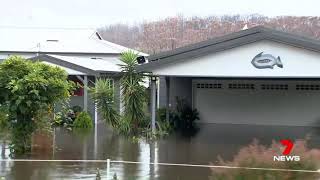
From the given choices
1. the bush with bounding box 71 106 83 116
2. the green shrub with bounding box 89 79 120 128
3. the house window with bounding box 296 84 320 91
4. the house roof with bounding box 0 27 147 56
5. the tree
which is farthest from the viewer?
the house roof with bounding box 0 27 147 56

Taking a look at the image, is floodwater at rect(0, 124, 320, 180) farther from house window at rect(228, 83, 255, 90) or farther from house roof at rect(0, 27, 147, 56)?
house roof at rect(0, 27, 147, 56)

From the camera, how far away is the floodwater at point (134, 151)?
41.8 feet

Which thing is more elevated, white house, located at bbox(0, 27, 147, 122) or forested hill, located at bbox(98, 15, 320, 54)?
forested hill, located at bbox(98, 15, 320, 54)

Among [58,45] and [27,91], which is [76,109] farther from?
[58,45]

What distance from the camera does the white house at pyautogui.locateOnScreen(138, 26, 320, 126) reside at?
18.7 metres

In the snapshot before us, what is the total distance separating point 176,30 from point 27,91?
7433 cm

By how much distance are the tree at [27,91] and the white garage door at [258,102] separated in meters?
11.8

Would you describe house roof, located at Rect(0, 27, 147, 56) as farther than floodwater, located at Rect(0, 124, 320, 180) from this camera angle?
Yes

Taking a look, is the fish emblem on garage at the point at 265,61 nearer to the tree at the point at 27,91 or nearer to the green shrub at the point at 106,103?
the green shrub at the point at 106,103

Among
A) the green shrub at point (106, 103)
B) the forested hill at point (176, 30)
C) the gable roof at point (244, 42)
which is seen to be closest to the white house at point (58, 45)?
the green shrub at point (106, 103)

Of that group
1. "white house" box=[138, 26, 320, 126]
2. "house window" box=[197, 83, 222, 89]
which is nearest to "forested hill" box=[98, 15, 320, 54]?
"house window" box=[197, 83, 222, 89]

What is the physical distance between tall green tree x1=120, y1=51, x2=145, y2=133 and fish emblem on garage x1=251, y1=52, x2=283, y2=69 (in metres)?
4.05

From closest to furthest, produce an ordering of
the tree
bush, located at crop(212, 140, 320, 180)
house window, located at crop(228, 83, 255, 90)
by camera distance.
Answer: bush, located at crop(212, 140, 320, 180) < the tree < house window, located at crop(228, 83, 255, 90)

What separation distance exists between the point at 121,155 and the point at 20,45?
26.2 metres
